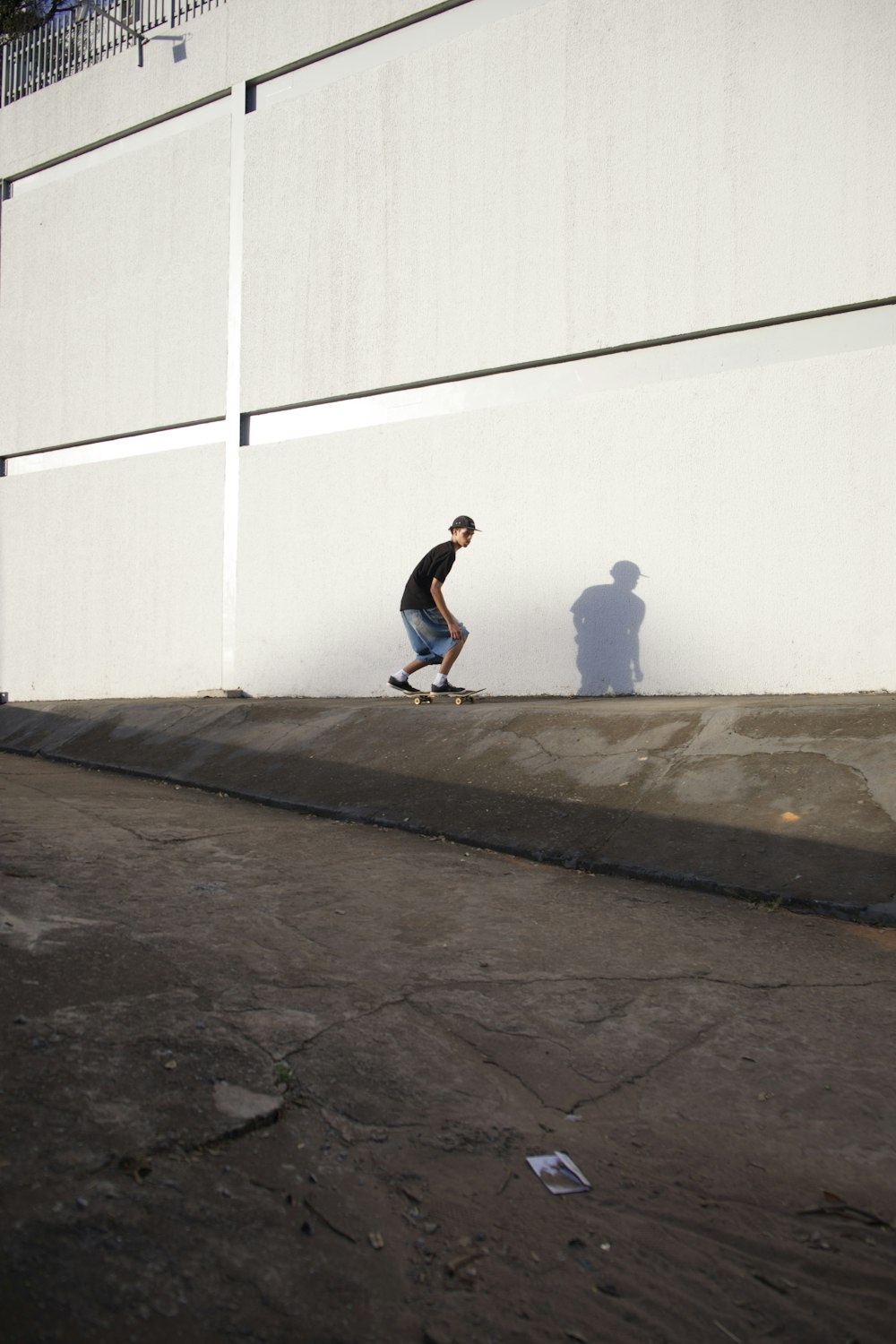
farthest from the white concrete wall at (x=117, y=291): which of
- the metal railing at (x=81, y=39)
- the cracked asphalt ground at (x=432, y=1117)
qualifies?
the cracked asphalt ground at (x=432, y=1117)

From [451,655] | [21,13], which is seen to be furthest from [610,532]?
[21,13]

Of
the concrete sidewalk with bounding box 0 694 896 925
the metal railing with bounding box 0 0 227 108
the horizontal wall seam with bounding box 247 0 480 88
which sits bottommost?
the concrete sidewalk with bounding box 0 694 896 925

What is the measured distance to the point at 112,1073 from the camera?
2.46 m

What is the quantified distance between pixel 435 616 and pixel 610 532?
1831 millimetres

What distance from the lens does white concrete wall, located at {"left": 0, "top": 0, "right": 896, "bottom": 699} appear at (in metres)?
8.46

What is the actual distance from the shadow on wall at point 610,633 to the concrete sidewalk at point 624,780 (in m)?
1.37

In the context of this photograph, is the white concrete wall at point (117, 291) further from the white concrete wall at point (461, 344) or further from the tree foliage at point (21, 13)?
the tree foliage at point (21, 13)

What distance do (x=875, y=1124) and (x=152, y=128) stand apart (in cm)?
1429

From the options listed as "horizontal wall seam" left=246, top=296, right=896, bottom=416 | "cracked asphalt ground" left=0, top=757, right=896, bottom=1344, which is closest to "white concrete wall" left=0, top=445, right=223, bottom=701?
"horizontal wall seam" left=246, top=296, right=896, bottom=416

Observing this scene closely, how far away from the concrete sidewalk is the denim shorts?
1.80ft

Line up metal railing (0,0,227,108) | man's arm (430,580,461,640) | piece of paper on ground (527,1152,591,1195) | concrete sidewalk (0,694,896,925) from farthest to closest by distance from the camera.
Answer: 1. metal railing (0,0,227,108)
2. man's arm (430,580,461,640)
3. concrete sidewalk (0,694,896,925)
4. piece of paper on ground (527,1152,591,1195)

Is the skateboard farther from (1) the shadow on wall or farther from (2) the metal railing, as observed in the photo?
(2) the metal railing

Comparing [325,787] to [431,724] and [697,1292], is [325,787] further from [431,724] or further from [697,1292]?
[697,1292]

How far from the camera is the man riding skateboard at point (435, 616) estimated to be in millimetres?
8617
